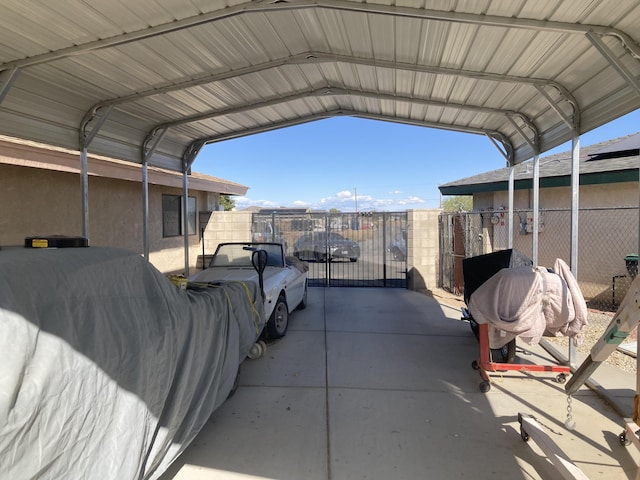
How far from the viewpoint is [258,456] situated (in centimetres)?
306

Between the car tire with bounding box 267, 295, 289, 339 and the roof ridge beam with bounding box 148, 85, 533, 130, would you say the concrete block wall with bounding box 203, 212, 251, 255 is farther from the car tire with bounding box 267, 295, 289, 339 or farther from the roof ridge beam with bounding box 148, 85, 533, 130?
the car tire with bounding box 267, 295, 289, 339

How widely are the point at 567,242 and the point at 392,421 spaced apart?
26.6ft

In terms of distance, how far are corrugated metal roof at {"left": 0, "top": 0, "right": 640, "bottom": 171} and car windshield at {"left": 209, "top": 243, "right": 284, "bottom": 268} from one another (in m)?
2.63

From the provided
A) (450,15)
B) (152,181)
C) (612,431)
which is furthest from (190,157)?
(612,431)

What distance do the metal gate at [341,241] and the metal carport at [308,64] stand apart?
4.36 meters

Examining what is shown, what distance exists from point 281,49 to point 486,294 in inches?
163

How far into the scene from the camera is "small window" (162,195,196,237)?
37.8 ft

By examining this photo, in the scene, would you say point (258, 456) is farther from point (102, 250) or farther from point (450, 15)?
point (450, 15)

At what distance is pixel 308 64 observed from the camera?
228 inches

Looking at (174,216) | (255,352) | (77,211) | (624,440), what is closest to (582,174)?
(624,440)

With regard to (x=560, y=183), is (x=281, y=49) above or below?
above

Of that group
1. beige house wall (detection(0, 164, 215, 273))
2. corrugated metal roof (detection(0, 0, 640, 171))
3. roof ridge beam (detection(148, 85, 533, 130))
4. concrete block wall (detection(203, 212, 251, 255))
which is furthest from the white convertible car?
concrete block wall (detection(203, 212, 251, 255))

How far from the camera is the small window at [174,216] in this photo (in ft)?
37.8

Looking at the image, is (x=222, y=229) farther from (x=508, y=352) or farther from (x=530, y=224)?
(x=508, y=352)
